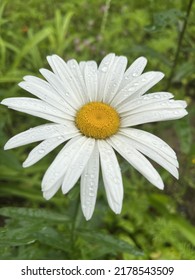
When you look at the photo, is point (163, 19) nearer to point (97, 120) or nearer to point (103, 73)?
point (103, 73)

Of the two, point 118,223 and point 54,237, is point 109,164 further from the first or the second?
point 118,223

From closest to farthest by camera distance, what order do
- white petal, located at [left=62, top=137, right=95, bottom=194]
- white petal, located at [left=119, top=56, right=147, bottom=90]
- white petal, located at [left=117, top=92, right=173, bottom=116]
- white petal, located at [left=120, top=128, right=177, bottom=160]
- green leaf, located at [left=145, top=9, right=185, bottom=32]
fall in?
white petal, located at [left=62, top=137, right=95, bottom=194] < white petal, located at [left=120, top=128, right=177, bottom=160] < white petal, located at [left=117, top=92, right=173, bottom=116] < white petal, located at [left=119, top=56, right=147, bottom=90] < green leaf, located at [left=145, top=9, right=185, bottom=32]

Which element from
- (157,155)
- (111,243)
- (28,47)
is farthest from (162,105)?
(28,47)

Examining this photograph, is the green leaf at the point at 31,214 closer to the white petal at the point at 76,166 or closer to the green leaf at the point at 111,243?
the green leaf at the point at 111,243

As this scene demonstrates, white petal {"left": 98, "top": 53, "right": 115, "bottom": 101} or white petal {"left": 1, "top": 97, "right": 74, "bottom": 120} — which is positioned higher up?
white petal {"left": 98, "top": 53, "right": 115, "bottom": 101}

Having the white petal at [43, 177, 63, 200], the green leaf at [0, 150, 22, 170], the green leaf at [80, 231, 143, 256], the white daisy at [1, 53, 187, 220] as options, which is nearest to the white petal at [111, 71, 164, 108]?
the white daisy at [1, 53, 187, 220]

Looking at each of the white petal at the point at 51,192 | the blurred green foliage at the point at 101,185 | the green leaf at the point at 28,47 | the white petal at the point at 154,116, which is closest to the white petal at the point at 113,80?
the white petal at the point at 154,116

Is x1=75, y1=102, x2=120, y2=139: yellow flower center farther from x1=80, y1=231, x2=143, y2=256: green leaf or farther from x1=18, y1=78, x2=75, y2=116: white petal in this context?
x1=80, y1=231, x2=143, y2=256: green leaf
